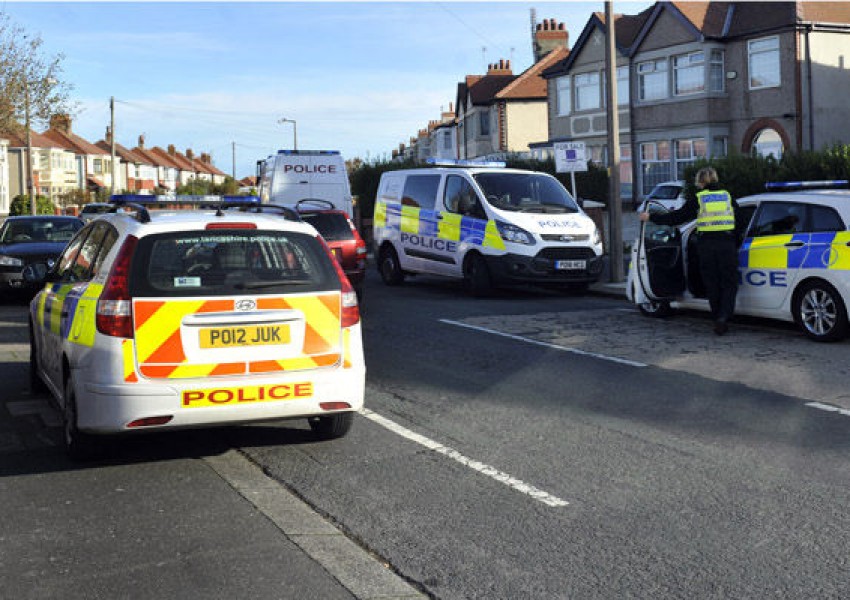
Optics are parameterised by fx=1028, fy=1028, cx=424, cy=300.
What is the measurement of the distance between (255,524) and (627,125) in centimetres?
3907

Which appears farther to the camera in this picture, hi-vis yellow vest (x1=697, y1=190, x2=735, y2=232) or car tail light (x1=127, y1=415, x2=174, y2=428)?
hi-vis yellow vest (x1=697, y1=190, x2=735, y2=232)

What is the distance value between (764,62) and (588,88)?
987 cm

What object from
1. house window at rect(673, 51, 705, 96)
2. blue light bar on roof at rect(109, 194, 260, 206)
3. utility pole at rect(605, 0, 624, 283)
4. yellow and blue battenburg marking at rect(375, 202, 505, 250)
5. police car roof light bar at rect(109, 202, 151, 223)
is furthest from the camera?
house window at rect(673, 51, 705, 96)

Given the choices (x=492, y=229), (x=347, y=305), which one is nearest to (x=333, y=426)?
(x=347, y=305)

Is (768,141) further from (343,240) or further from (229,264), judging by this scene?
(229,264)

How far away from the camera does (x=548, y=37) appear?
59.4 m

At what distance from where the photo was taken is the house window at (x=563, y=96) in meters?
A: 46.2

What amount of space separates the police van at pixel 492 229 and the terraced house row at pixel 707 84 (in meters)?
19.1

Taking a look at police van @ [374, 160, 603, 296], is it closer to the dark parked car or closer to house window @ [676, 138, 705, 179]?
the dark parked car

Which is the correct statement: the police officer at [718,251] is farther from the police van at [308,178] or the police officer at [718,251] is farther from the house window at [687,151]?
the house window at [687,151]

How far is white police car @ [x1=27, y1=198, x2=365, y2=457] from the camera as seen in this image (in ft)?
19.1

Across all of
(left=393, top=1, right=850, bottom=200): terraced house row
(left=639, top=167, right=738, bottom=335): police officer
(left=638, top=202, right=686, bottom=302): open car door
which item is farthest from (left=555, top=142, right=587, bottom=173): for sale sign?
(left=393, top=1, right=850, bottom=200): terraced house row

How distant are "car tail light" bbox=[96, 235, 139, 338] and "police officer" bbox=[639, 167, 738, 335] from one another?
6.94 metres

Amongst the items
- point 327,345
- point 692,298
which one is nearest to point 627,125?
point 692,298
